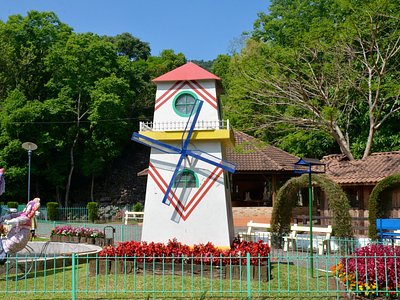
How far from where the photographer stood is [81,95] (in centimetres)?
4003

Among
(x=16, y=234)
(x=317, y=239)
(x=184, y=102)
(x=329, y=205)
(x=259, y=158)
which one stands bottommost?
(x=317, y=239)

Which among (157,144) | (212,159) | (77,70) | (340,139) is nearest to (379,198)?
(340,139)

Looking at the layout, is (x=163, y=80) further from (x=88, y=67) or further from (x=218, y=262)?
(x=88, y=67)

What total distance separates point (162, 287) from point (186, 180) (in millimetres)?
3718

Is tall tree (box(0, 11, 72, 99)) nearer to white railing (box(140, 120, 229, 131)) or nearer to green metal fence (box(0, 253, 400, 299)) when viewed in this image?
white railing (box(140, 120, 229, 131))

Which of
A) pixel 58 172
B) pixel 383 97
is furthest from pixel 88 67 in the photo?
pixel 383 97

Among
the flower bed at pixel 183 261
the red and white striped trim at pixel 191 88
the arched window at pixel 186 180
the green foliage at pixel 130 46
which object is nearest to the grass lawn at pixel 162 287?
the flower bed at pixel 183 261

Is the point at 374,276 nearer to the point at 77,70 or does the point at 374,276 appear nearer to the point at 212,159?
the point at 212,159

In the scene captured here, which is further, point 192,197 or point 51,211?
point 51,211

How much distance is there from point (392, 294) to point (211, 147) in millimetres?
5802

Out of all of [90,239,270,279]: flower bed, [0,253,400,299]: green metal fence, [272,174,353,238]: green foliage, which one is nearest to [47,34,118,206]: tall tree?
[272,174,353,238]: green foliage

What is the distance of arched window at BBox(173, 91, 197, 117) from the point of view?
45.2ft

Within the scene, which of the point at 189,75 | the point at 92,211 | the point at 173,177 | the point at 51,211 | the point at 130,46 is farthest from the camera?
the point at 130,46

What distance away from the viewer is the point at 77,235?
1856 cm
